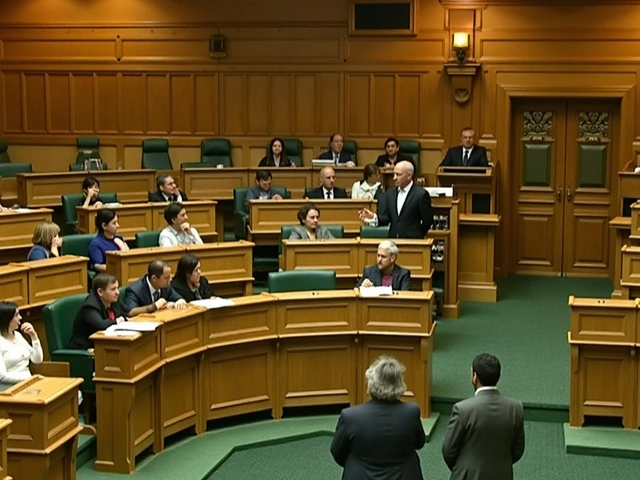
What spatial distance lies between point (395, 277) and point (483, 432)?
11.8ft

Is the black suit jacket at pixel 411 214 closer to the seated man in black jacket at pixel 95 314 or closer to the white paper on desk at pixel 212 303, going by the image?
the white paper on desk at pixel 212 303

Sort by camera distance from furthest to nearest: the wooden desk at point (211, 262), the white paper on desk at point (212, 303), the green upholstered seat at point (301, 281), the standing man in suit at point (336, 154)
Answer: the standing man in suit at point (336, 154) < the wooden desk at point (211, 262) < the green upholstered seat at point (301, 281) < the white paper on desk at point (212, 303)

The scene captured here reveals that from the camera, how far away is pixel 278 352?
25.5 ft

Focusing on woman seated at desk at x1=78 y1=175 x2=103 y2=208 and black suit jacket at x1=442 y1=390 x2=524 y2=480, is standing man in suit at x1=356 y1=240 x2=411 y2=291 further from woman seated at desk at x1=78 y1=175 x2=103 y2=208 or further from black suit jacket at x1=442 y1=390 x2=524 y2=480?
woman seated at desk at x1=78 y1=175 x2=103 y2=208

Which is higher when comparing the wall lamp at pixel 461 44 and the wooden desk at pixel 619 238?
the wall lamp at pixel 461 44

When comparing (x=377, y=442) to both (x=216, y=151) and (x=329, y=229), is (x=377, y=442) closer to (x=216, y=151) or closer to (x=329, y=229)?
(x=329, y=229)

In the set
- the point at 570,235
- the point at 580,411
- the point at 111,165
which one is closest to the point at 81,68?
the point at 111,165

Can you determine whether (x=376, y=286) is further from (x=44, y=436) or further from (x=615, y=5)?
(x=615, y=5)

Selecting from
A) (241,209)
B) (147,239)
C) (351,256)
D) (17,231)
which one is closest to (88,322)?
(147,239)

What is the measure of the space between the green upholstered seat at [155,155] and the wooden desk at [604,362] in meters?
7.49

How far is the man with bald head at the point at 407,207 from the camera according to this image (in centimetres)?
963

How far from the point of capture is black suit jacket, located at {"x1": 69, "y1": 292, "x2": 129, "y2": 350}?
7016 millimetres

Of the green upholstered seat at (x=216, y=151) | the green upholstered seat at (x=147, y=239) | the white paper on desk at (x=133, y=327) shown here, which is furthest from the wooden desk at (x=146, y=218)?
the white paper on desk at (x=133, y=327)

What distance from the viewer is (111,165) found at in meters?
14.2
